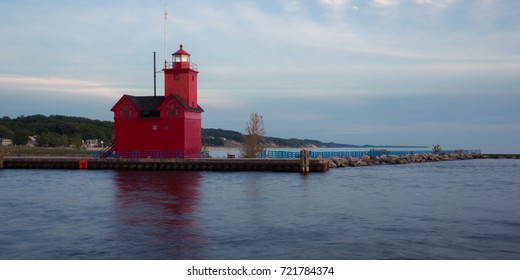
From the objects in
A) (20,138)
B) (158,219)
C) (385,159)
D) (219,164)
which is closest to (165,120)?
(219,164)

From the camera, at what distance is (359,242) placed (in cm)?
1827

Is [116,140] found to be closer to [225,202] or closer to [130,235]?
[225,202]

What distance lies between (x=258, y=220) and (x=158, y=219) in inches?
172

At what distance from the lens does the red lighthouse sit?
52.1 meters

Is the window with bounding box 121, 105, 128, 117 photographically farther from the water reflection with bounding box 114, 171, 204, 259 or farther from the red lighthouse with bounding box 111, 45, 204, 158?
the water reflection with bounding box 114, 171, 204, 259

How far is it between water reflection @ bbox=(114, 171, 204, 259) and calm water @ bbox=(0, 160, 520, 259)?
0.04 meters

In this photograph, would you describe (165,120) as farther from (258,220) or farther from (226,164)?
(258,220)

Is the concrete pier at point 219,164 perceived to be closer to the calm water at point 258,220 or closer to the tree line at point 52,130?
the calm water at point 258,220

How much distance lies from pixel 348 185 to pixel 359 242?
2068 cm

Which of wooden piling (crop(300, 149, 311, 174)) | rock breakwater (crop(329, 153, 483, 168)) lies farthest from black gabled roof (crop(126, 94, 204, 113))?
rock breakwater (crop(329, 153, 483, 168))

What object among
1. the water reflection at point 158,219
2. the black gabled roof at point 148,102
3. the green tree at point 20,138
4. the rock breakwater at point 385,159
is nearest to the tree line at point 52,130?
the green tree at point 20,138

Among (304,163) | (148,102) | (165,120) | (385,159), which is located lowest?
(304,163)

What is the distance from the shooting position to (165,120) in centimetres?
5222

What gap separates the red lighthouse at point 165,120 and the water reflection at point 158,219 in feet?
39.0
